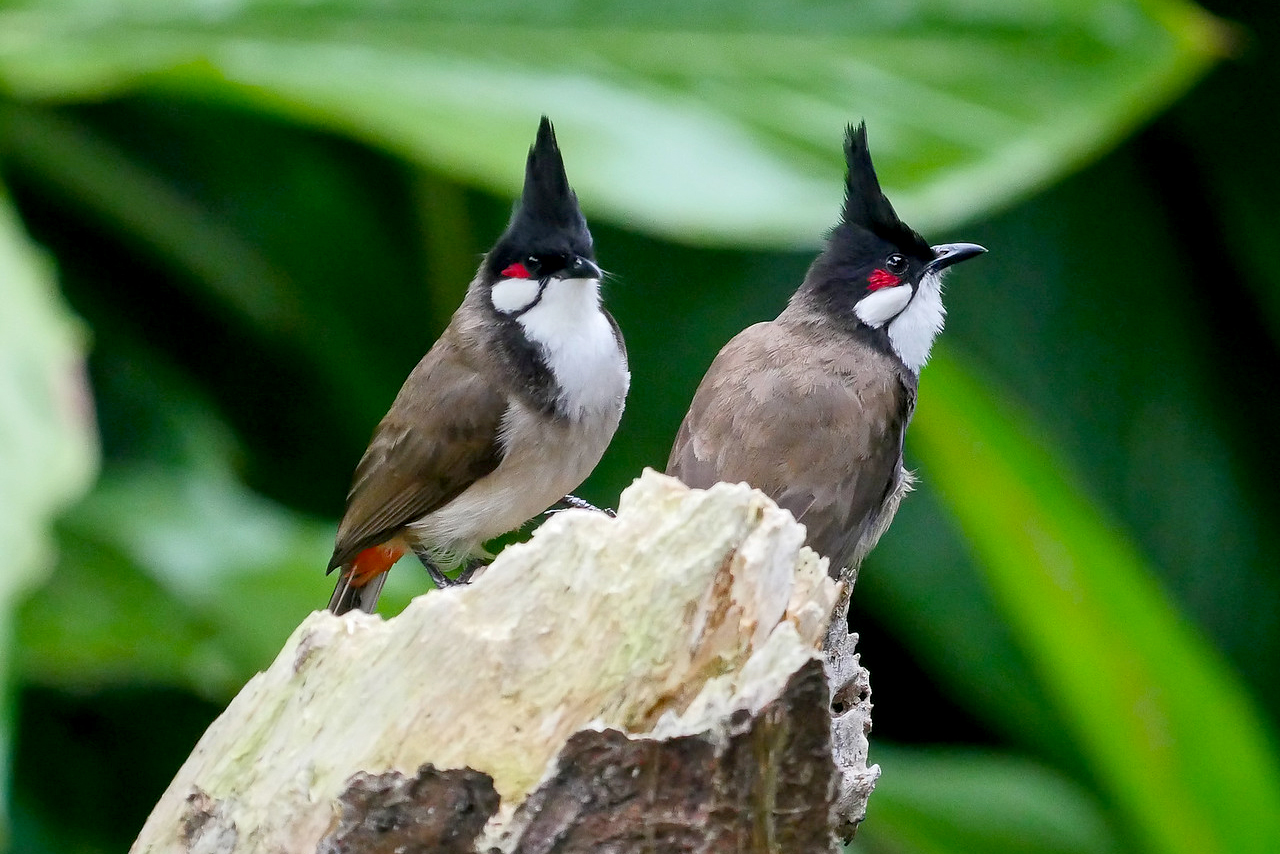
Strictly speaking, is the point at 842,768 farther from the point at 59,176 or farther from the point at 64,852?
the point at 59,176


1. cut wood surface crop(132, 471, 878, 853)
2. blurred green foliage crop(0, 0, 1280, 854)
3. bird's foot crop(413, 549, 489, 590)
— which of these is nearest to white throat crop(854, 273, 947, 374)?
blurred green foliage crop(0, 0, 1280, 854)

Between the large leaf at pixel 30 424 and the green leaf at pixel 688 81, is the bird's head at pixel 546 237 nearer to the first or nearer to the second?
the green leaf at pixel 688 81

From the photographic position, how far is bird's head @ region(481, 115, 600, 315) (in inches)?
78.0

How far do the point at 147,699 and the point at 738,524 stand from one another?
282cm

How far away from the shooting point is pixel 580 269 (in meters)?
2.03

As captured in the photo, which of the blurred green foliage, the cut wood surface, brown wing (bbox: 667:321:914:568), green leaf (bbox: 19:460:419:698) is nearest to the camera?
the cut wood surface

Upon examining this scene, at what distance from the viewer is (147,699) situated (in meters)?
3.74

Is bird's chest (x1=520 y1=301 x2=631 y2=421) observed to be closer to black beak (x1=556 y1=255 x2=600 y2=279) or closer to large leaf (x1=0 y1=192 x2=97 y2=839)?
black beak (x1=556 y1=255 x2=600 y2=279)

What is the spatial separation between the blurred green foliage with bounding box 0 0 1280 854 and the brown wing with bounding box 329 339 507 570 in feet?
1.38

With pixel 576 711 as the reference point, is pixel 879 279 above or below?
above

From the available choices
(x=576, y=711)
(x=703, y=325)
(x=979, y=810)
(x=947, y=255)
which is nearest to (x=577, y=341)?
(x=947, y=255)

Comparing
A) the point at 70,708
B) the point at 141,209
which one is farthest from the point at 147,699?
the point at 141,209

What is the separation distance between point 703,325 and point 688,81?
0.94 m

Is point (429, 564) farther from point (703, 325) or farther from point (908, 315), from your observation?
point (703, 325)
